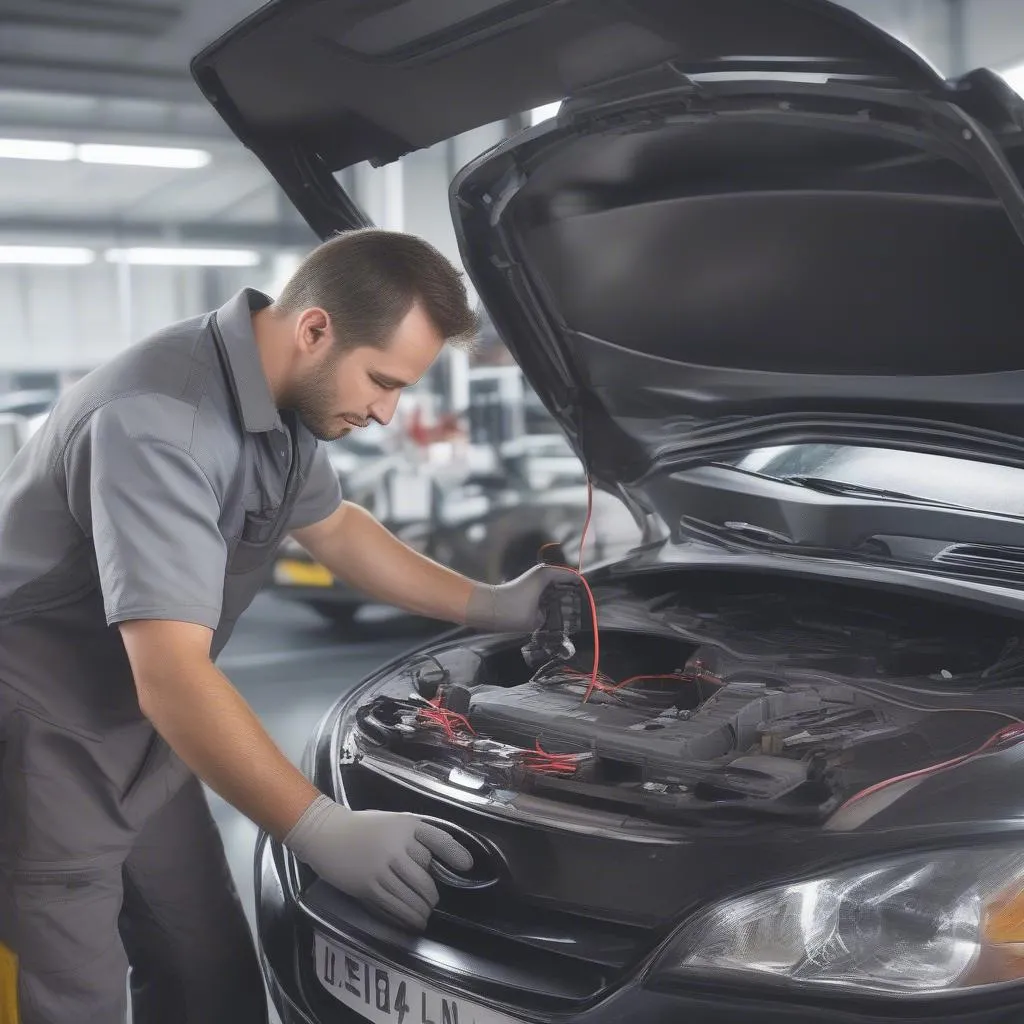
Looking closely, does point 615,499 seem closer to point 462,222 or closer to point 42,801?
point 462,222

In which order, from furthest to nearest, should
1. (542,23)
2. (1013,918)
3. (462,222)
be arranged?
1. (462,222)
2. (542,23)
3. (1013,918)

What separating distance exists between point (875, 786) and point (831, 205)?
846mm

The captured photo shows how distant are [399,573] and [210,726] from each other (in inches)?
29.0

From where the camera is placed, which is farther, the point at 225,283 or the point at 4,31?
the point at 225,283

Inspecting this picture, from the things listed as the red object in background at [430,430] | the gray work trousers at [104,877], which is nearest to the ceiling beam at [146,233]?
the red object in background at [430,430]

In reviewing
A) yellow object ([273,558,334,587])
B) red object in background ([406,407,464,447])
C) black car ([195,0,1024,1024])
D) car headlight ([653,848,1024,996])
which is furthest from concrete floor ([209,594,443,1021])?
car headlight ([653,848,1024,996])

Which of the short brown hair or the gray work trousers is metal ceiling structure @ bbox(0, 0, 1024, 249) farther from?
the gray work trousers

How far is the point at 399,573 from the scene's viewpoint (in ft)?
6.96

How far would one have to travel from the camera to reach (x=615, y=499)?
234cm

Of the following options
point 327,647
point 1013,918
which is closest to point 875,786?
point 1013,918

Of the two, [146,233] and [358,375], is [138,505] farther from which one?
[146,233]

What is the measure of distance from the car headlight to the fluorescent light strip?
7.20 meters

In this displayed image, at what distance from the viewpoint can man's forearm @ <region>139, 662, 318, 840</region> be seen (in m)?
1.41

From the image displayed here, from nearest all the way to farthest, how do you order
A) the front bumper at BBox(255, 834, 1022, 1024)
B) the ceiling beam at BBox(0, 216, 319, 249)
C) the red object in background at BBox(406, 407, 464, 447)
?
the front bumper at BBox(255, 834, 1022, 1024), the red object in background at BBox(406, 407, 464, 447), the ceiling beam at BBox(0, 216, 319, 249)
